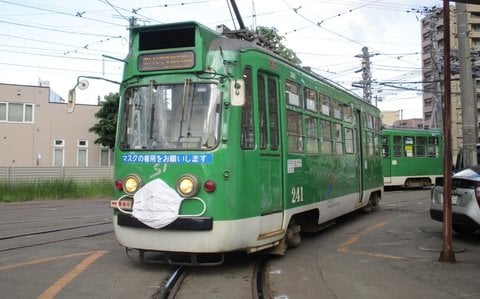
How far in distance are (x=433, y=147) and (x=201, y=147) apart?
22.6 meters

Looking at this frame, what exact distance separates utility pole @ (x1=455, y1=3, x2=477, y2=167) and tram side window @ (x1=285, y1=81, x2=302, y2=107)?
22.8 feet

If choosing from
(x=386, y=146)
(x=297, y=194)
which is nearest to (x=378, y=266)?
(x=297, y=194)

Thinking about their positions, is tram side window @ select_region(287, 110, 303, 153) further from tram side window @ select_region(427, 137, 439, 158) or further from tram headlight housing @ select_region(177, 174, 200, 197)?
tram side window @ select_region(427, 137, 439, 158)

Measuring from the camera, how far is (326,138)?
10.7 metres

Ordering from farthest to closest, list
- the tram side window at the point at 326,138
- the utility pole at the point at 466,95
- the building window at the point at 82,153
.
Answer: the building window at the point at 82,153
the utility pole at the point at 466,95
the tram side window at the point at 326,138

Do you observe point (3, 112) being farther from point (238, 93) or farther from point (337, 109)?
point (238, 93)

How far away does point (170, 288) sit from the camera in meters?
6.68

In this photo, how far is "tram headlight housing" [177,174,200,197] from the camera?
703cm

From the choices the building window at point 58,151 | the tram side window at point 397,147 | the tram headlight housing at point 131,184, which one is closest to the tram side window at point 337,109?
the tram headlight housing at point 131,184

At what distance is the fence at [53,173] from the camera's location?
2495cm

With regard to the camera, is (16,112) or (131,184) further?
(16,112)

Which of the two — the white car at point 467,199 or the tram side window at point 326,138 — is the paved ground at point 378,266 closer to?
the white car at point 467,199

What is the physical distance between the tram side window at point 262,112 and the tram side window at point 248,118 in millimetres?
232

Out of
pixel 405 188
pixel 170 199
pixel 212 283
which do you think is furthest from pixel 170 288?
pixel 405 188
